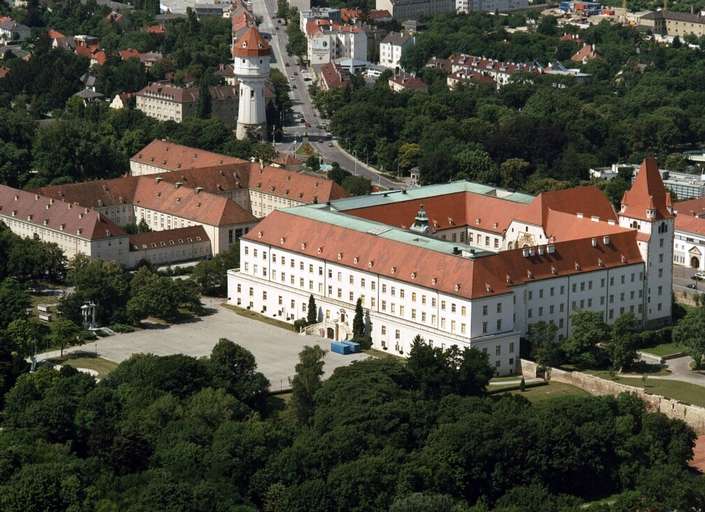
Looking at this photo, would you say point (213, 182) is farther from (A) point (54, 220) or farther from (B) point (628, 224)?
(B) point (628, 224)

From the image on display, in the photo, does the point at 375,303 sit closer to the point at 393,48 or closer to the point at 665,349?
the point at 665,349

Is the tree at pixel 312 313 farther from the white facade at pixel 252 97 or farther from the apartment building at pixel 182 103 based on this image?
the apartment building at pixel 182 103

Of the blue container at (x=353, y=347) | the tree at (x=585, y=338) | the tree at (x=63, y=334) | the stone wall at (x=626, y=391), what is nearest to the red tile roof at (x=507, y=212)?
the tree at (x=585, y=338)

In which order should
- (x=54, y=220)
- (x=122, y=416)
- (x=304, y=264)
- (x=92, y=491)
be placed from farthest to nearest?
(x=54, y=220)
(x=304, y=264)
(x=122, y=416)
(x=92, y=491)

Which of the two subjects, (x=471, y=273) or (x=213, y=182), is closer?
(x=471, y=273)

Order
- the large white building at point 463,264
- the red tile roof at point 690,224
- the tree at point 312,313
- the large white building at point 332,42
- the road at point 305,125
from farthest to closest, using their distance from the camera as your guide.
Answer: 1. the large white building at point 332,42
2. the road at point 305,125
3. the red tile roof at point 690,224
4. the tree at point 312,313
5. the large white building at point 463,264

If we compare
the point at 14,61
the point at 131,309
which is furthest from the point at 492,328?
the point at 14,61
